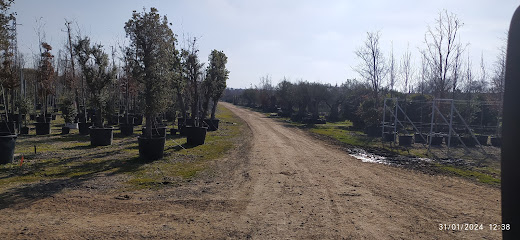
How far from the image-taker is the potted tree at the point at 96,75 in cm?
1289

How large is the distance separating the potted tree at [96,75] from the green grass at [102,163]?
1.51 ft

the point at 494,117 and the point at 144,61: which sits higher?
the point at 144,61

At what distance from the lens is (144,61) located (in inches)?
413

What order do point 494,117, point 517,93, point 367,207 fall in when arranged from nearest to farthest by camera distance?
point 517,93
point 367,207
point 494,117

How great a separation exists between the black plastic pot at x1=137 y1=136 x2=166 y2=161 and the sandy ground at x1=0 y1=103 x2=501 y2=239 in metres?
1.99

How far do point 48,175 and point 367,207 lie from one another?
731 centimetres

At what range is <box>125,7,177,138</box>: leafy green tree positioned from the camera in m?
10.5

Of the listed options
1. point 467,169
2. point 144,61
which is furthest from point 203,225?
point 467,169

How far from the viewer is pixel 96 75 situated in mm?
13109

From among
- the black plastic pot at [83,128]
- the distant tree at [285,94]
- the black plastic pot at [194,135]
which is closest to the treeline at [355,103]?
the distant tree at [285,94]

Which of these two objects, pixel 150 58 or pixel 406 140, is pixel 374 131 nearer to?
pixel 406 140

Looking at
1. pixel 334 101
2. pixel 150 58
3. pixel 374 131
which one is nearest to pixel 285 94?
pixel 334 101

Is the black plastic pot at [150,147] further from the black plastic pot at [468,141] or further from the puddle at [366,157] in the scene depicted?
the black plastic pot at [468,141]

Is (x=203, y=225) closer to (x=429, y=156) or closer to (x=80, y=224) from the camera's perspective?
(x=80, y=224)
